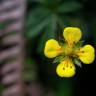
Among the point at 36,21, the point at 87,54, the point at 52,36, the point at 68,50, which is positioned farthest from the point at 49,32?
the point at 87,54

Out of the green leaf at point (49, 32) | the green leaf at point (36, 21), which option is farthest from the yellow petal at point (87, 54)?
the green leaf at point (36, 21)

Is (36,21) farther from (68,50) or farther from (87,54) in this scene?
(87,54)

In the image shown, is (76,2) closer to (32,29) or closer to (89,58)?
(32,29)

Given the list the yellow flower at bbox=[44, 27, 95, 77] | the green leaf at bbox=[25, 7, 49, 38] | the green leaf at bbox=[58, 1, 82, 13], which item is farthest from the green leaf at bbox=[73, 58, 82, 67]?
the green leaf at bbox=[58, 1, 82, 13]

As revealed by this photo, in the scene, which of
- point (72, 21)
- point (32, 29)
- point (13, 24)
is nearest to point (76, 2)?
point (72, 21)

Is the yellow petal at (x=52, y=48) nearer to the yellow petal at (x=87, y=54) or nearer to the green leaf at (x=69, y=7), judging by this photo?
the yellow petal at (x=87, y=54)
